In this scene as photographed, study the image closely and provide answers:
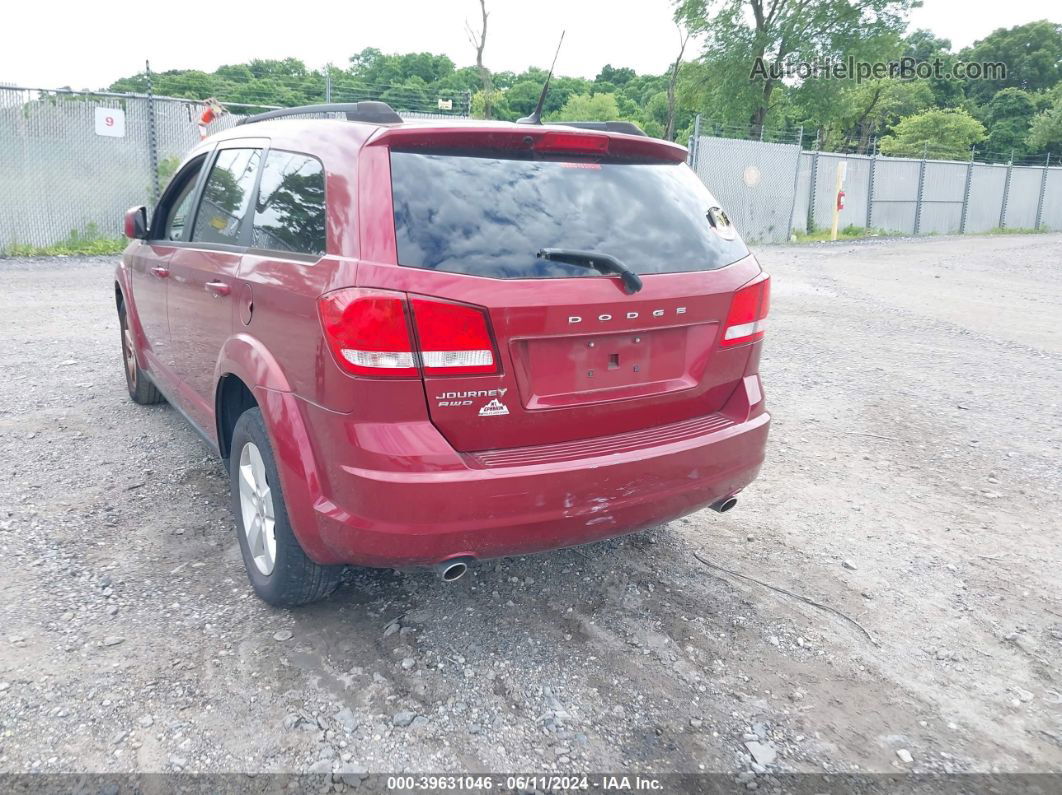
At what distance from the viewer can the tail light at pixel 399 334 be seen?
7.84 ft

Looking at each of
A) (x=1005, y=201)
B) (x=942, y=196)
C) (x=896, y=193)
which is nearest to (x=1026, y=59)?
(x=1005, y=201)

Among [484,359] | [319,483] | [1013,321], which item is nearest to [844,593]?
[484,359]

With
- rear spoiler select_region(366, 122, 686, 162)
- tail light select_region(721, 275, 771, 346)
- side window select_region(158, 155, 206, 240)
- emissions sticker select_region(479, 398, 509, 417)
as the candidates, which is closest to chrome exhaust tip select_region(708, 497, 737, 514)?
tail light select_region(721, 275, 771, 346)

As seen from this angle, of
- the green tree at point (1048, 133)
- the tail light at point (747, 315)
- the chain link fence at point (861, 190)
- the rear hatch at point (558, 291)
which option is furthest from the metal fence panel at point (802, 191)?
the green tree at point (1048, 133)

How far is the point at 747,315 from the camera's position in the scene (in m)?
3.09

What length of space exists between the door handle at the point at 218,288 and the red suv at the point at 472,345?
1cm

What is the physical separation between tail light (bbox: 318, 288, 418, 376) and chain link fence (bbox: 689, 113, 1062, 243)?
49.3ft

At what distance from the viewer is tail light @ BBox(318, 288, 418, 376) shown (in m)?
2.39

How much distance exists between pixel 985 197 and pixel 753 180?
A: 14821 mm

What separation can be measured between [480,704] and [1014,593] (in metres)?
2.29

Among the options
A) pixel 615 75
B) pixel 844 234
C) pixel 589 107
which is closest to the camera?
pixel 844 234

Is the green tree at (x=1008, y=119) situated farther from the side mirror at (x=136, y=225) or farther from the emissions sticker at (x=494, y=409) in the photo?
the emissions sticker at (x=494, y=409)

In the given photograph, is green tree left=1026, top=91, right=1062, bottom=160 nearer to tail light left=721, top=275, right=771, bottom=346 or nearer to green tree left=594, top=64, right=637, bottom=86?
green tree left=594, top=64, right=637, bottom=86

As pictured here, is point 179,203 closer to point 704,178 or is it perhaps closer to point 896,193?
point 704,178
